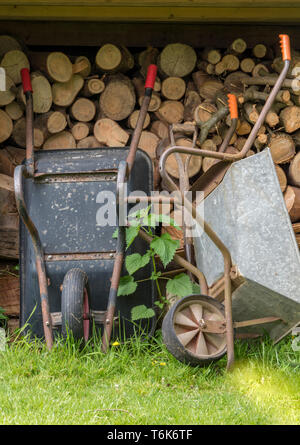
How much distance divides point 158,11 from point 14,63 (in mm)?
884

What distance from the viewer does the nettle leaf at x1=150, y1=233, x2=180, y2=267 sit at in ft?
8.85

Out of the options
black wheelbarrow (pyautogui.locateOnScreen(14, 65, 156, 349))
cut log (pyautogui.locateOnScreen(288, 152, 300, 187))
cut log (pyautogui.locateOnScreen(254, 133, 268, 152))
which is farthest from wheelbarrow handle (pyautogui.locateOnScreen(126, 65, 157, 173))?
cut log (pyautogui.locateOnScreen(288, 152, 300, 187))

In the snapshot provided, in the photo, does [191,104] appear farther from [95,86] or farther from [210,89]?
[95,86]

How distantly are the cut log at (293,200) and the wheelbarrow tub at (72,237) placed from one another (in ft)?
2.90

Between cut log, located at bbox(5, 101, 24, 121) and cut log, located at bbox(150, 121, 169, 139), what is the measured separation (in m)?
0.78

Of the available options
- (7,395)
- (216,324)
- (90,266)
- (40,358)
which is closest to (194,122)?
(90,266)

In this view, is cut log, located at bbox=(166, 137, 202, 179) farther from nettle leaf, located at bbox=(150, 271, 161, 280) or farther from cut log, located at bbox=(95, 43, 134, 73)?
nettle leaf, located at bbox=(150, 271, 161, 280)

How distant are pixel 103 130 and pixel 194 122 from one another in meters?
0.53

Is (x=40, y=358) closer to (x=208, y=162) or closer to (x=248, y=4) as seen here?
(x=208, y=162)

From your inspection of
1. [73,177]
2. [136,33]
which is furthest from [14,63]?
[73,177]

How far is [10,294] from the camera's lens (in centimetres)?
342

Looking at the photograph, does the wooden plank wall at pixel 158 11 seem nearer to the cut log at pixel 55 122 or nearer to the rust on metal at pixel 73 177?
the cut log at pixel 55 122

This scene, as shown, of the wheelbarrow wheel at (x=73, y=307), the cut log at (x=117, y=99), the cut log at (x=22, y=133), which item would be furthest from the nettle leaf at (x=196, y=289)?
the cut log at (x=22, y=133)

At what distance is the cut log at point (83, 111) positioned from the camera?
3.50 m
